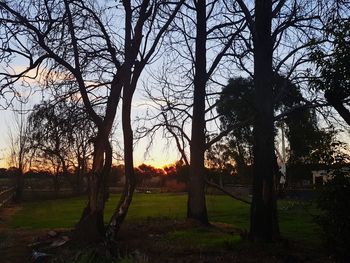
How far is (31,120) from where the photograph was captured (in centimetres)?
1688

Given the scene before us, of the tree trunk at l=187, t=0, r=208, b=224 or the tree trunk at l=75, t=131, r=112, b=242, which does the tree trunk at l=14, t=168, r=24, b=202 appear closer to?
the tree trunk at l=187, t=0, r=208, b=224

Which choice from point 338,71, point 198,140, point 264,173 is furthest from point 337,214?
point 198,140

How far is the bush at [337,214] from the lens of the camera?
Answer: 7.51m

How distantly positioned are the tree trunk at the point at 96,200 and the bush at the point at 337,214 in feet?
22.8

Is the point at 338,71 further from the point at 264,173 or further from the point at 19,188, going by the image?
the point at 19,188

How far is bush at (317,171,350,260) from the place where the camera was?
24.6 ft

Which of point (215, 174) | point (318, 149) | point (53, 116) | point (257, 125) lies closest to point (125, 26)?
point (53, 116)

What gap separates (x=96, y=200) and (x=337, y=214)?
7.74m

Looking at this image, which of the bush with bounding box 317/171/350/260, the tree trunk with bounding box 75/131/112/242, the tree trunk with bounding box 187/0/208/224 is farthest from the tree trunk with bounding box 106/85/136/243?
the bush with bounding box 317/171/350/260

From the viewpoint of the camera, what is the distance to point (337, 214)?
7.59 m

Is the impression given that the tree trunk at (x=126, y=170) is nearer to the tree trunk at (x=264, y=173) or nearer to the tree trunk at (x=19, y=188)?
the tree trunk at (x=264, y=173)

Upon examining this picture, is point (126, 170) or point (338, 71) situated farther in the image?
point (126, 170)

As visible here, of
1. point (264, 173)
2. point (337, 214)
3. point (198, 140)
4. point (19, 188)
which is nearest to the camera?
point (337, 214)

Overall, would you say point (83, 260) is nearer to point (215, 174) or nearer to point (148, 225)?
point (148, 225)
